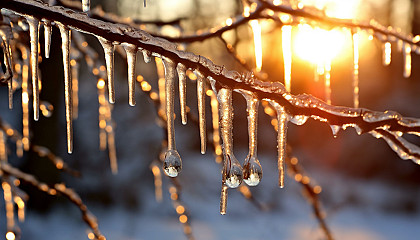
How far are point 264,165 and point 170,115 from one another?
7.95 m

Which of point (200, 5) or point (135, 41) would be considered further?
point (200, 5)

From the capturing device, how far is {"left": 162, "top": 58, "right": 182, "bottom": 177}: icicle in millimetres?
823

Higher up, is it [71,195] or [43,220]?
[43,220]

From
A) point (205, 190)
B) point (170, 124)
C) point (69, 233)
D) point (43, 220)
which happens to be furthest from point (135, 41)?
point (205, 190)

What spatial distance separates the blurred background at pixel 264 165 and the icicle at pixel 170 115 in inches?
238

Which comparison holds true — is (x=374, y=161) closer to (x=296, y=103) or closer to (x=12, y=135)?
(x=12, y=135)

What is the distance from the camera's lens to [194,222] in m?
7.98

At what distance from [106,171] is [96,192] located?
0.34 metres

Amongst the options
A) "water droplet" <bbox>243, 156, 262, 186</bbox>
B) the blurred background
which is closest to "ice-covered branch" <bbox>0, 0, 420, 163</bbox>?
"water droplet" <bbox>243, 156, 262, 186</bbox>

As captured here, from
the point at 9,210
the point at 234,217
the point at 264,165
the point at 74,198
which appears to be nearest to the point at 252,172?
the point at 74,198

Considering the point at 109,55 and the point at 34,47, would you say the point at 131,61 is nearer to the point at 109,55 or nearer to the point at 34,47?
the point at 109,55

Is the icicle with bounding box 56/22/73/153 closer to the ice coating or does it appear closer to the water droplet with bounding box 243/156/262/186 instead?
the water droplet with bounding box 243/156/262/186

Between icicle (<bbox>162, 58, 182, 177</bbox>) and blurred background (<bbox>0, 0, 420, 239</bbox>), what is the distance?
6053mm

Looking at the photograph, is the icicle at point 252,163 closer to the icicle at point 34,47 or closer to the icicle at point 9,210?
the icicle at point 34,47
